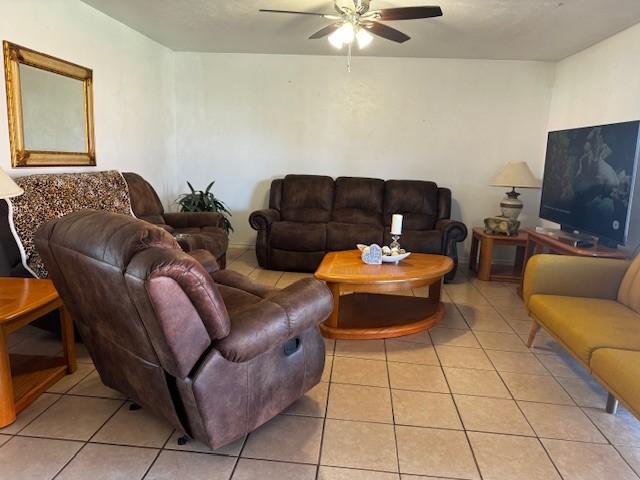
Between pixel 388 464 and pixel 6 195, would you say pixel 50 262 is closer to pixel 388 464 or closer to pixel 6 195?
pixel 6 195

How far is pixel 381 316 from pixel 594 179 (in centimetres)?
191

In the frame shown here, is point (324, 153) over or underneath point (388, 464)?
over

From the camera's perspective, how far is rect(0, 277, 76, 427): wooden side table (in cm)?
→ 191

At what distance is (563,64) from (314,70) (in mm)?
2697

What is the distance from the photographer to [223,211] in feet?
17.9

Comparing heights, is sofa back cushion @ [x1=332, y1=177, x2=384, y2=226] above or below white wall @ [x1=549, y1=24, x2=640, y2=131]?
below

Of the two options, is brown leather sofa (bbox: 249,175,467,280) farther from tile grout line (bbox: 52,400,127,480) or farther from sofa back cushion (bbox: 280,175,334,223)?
tile grout line (bbox: 52,400,127,480)

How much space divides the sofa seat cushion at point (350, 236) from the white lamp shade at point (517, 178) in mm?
1321

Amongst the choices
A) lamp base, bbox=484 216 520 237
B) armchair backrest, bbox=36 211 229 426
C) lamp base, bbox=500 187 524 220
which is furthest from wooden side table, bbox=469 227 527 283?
armchair backrest, bbox=36 211 229 426

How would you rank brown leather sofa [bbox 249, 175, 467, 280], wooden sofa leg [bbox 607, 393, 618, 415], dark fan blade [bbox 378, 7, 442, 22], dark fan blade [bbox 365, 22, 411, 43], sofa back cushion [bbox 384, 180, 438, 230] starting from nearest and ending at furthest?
wooden sofa leg [bbox 607, 393, 618, 415]
dark fan blade [bbox 378, 7, 442, 22]
dark fan blade [bbox 365, 22, 411, 43]
brown leather sofa [bbox 249, 175, 467, 280]
sofa back cushion [bbox 384, 180, 438, 230]

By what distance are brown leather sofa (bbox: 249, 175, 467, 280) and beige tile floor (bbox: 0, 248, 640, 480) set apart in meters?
1.85

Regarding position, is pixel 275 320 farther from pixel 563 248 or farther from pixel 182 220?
pixel 182 220

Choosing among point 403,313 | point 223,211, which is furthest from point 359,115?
point 403,313

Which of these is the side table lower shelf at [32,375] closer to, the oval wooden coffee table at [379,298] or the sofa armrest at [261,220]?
the oval wooden coffee table at [379,298]
